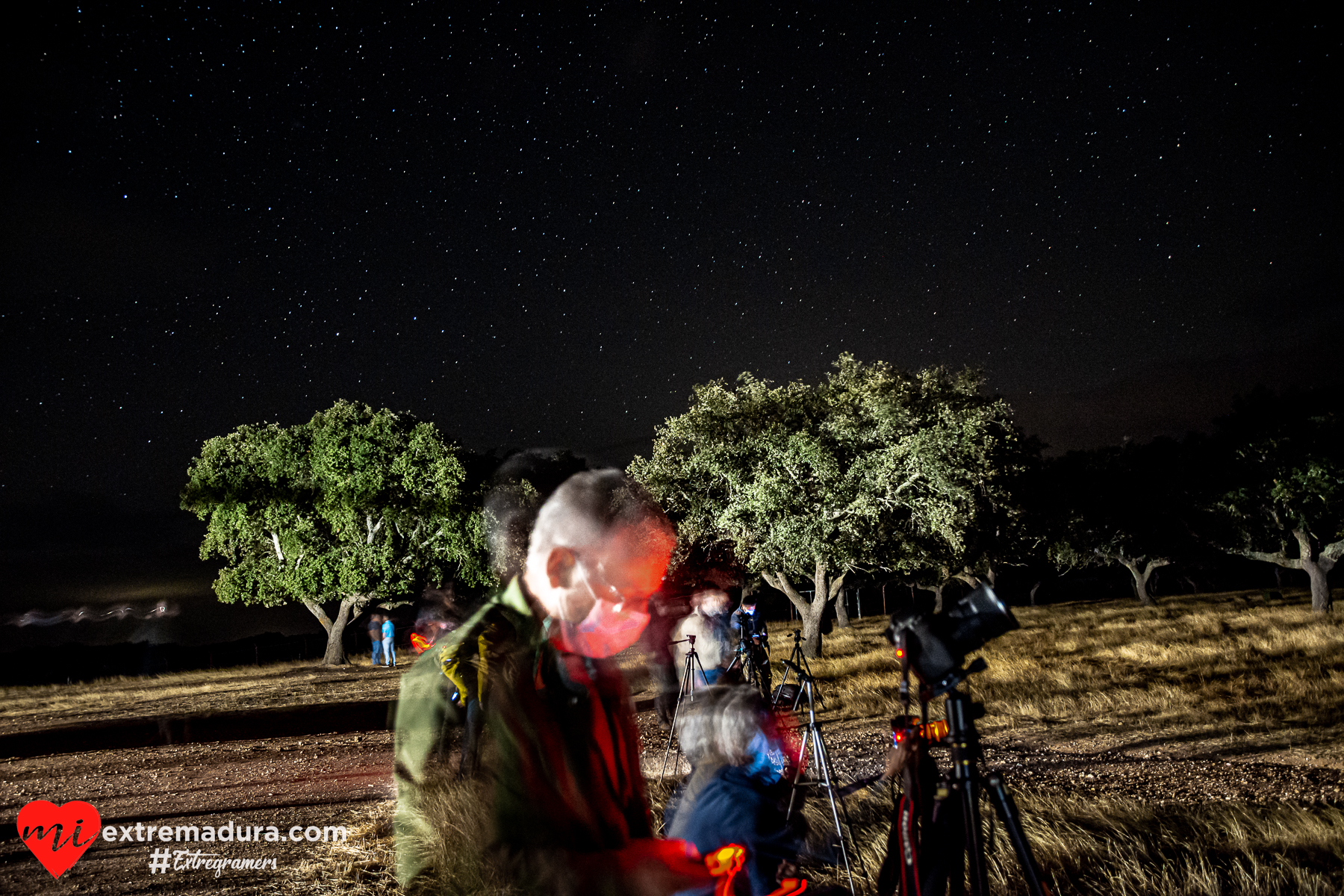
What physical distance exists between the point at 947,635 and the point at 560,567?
1.31m

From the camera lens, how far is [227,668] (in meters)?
28.2

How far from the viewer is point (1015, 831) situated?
2459 millimetres

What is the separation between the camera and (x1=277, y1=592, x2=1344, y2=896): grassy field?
414 cm

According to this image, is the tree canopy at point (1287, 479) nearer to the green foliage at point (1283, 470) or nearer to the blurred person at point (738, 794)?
the green foliage at point (1283, 470)

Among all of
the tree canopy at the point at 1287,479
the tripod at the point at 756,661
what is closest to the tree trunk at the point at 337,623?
the tripod at the point at 756,661

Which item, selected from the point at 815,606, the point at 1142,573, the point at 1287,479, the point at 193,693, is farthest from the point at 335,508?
the point at 1142,573

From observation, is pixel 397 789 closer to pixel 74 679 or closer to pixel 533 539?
pixel 533 539

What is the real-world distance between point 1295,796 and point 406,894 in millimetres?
6206

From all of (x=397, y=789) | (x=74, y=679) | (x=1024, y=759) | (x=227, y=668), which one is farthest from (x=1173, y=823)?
(x=74, y=679)

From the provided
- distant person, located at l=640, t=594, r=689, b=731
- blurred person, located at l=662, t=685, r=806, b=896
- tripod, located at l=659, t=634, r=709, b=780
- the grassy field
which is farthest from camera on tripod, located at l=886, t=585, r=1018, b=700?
distant person, located at l=640, t=594, r=689, b=731

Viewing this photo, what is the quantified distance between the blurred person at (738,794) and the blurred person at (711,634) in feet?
17.5

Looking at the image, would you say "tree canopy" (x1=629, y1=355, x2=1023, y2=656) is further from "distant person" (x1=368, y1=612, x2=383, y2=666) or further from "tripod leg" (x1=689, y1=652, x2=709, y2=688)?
"distant person" (x1=368, y1=612, x2=383, y2=666)

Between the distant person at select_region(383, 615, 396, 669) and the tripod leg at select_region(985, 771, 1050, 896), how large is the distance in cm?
2338

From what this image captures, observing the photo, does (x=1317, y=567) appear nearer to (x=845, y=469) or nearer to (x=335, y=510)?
(x=845, y=469)
